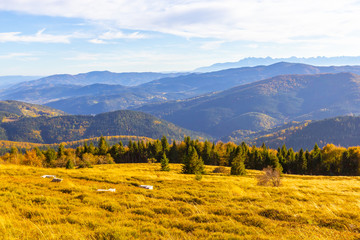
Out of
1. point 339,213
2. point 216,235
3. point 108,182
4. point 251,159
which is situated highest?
point 216,235

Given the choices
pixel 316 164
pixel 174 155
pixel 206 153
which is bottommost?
pixel 174 155

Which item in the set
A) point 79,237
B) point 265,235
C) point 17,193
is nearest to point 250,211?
point 265,235

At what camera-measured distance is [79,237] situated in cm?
909

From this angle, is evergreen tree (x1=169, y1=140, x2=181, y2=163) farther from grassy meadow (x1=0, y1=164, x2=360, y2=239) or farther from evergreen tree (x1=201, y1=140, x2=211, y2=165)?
grassy meadow (x1=0, y1=164, x2=360, y2=239)

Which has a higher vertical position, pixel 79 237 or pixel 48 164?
pixel 79 237

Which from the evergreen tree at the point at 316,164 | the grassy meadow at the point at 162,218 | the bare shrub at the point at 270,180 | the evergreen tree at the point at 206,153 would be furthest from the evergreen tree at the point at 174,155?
the grassy meadow at the point at 162,218

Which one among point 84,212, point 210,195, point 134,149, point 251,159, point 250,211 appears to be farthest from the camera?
point 134,149

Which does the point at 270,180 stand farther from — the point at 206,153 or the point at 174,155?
the point at 174,155

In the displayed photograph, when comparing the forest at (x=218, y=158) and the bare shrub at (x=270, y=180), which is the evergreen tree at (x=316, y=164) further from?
the bare shrub at (x=270, y=180)

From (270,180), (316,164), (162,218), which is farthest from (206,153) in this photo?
(162,218)

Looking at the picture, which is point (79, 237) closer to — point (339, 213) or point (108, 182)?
point (339, 213)

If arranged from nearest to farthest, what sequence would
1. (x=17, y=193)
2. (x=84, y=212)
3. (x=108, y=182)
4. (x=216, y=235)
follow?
(x=216, y=235), (x=84, y=212), (x=17, y=193), (x=108, y=182)

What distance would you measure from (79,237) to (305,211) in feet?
43.5

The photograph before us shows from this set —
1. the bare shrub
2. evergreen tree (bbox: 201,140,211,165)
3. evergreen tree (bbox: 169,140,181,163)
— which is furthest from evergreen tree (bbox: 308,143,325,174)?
the bare shrub
